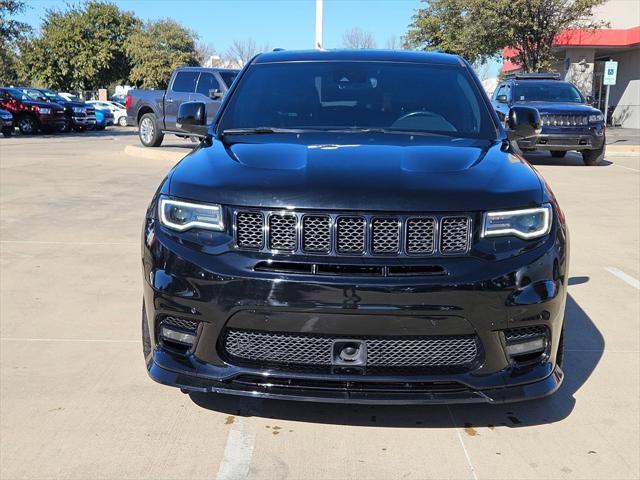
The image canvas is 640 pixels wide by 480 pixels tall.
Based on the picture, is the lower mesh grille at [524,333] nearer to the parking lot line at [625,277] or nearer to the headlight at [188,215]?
the headlight at [188,215]

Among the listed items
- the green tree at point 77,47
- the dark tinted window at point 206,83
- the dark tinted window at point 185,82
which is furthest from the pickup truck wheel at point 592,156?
the green tree at point 77,47

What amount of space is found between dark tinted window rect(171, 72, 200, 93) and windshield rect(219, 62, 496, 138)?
13529 mm

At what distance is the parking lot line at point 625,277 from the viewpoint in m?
5.98

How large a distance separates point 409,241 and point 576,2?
2956cm

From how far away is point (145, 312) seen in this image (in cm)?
328

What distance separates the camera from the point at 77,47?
46.7 metres

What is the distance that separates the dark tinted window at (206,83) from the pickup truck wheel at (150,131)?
1.94 metres

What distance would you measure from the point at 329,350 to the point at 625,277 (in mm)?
4241

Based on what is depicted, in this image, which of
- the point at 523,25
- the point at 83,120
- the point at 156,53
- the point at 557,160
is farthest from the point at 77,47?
the point at 557,160

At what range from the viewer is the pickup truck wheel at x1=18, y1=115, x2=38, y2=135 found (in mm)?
26734

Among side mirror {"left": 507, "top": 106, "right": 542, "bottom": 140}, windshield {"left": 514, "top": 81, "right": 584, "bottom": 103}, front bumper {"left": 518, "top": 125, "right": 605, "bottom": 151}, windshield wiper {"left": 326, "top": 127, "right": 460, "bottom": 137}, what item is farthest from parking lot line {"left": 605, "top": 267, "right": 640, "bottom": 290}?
windshield {"left": 514, "top": 81, "right": 584, "bottom": 103}

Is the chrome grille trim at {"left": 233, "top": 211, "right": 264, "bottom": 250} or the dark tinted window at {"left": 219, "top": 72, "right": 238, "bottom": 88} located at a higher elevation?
the dark tinted window at {"left": 219, "top": 72, "right": 238, "bottom": 88}

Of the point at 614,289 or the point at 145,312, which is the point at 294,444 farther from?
the point at 614,289

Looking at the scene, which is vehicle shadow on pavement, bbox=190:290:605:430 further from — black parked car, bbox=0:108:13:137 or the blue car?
the blue car
